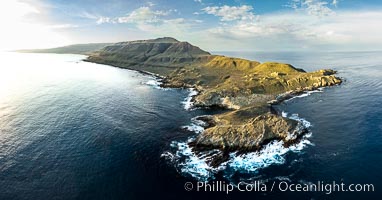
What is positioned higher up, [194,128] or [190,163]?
[194,128]

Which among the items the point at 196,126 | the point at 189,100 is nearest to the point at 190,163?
the point at 196,126

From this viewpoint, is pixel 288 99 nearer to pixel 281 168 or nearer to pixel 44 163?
pixel 281 168

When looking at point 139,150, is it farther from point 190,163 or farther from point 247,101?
point 247,101

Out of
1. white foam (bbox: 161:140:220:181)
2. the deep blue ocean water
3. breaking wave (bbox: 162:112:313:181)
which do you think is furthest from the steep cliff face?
the deep blue ocean water

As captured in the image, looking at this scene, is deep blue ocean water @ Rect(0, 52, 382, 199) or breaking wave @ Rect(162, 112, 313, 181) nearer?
deep blue ocean water @ Rect(0, 52, 382, 199)

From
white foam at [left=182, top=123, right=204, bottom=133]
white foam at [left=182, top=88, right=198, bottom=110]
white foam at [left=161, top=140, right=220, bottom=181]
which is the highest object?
white foam at [left=182, top=88, right=198, bottom=110]

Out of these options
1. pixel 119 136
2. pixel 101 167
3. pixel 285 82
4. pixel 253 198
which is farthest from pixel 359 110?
pixel 101 167

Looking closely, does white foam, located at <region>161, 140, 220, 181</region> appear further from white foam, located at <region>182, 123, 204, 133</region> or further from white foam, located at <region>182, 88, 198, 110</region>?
white foam, located at <region>182, 88, 198, 110</region>

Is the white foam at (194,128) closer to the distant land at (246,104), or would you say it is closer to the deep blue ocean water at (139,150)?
the distant land at (246,104)

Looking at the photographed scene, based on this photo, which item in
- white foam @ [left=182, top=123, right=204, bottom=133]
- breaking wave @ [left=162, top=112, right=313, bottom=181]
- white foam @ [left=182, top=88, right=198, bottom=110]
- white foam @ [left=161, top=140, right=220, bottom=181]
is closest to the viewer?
white foam @ [left=161, top=140, right=220, bottom=181]
